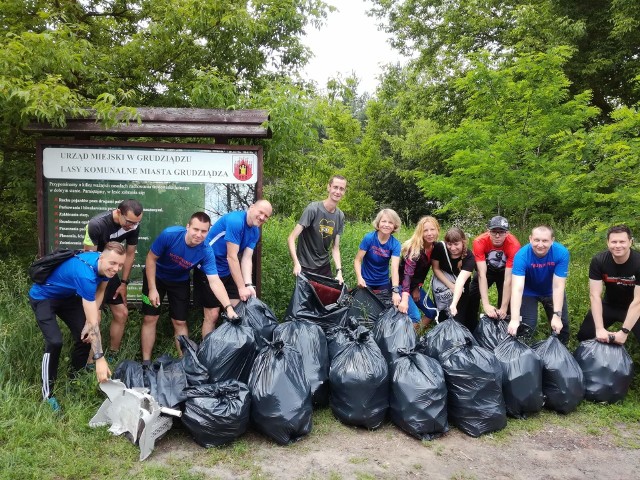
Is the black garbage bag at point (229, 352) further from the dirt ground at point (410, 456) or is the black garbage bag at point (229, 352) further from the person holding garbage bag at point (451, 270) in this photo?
the person holding garbage bag at point (451, 270)

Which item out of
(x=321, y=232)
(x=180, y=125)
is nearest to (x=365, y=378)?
(x=321, y=232)

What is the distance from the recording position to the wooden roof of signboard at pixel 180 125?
429 centimetres

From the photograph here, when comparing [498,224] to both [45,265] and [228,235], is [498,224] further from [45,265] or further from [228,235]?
[45,265]

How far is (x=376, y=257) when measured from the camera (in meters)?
4.52

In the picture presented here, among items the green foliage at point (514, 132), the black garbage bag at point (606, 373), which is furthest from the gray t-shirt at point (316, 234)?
the green foliage at point (514, 132)

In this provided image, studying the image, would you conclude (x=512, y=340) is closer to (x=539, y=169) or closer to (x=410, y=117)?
(x=539, y=169)

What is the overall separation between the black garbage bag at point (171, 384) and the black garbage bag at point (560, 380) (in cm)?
268

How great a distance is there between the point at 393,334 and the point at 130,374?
202 cm

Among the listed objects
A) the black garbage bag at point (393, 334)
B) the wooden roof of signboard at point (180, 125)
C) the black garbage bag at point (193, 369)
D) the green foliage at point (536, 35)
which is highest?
the green foliage at point (536, 35)

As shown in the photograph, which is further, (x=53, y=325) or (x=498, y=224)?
(x=498, y=224)

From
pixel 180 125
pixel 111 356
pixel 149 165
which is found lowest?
pixel 111 356

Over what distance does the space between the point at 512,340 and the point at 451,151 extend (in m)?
5.14

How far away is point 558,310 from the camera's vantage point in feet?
12.6

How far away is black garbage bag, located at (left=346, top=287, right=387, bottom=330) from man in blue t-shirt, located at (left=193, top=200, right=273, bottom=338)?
3.27ft
